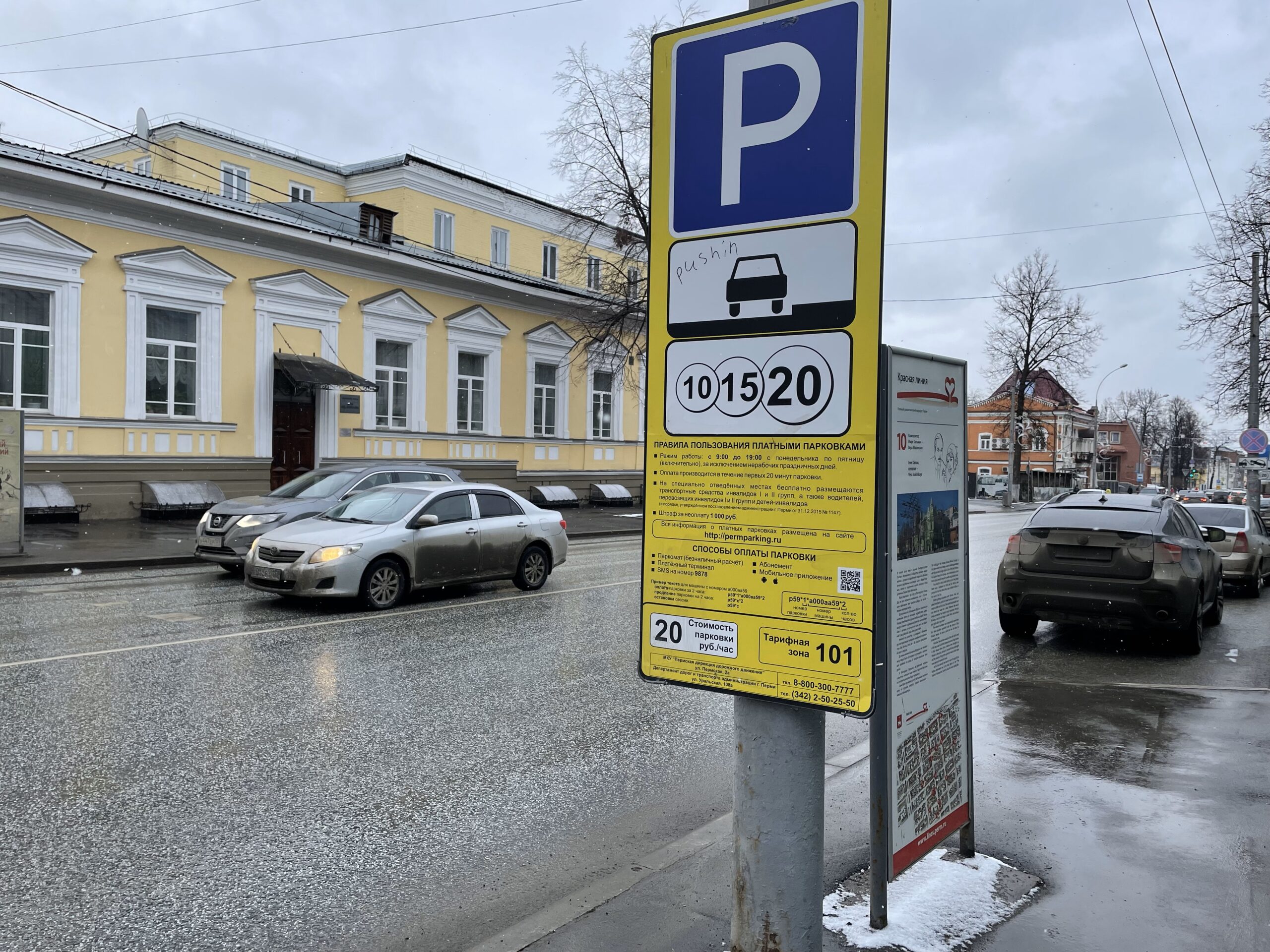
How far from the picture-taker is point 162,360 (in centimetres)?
2194

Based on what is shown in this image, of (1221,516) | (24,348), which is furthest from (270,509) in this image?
(1221,516)

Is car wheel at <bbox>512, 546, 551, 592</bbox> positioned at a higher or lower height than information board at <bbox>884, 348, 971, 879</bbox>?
lower

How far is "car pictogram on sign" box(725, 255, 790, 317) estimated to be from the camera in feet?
8.82

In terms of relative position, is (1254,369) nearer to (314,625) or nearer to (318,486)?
(318,486)

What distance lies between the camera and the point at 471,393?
30281 mm

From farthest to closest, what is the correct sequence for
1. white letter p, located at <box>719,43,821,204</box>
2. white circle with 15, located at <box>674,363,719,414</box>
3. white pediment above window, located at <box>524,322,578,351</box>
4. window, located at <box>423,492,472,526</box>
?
white pediment above window, located at <box>524,322,578,351</box> → window, located at <box>423,492,472,526</box> → white circle with 15, located at <box>674,363,719,414</box> → white letter p, located at <box>719,43,821,204</box>

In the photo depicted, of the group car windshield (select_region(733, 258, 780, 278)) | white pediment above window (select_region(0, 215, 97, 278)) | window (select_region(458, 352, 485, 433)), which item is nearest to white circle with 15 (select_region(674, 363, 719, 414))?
car windshield (select_region(733, 258, 780, 278))

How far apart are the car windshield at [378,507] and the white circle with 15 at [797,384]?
31.4ft

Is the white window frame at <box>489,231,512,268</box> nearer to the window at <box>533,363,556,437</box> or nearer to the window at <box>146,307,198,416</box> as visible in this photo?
the window at <box>533,363,556,437</box>

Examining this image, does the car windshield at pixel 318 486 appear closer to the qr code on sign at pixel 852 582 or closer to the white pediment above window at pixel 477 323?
the qr code on sign at pixel 852 582

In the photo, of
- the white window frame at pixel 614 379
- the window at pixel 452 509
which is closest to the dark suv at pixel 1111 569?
the window at pixel 452 509

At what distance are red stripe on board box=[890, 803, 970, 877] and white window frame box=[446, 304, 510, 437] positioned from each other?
26.1 metres

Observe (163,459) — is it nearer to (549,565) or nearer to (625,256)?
(549,565)

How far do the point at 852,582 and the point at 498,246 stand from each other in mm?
38047
